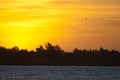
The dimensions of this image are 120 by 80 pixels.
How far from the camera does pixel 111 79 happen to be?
90812mm

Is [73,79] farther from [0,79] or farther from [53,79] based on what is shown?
[0,79]

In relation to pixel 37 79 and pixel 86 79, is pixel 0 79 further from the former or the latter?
pixel 86 79

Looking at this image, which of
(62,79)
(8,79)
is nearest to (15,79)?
(8,79)

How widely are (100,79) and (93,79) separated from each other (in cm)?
110

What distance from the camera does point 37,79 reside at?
86938 millimetres

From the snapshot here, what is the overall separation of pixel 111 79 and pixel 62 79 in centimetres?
758

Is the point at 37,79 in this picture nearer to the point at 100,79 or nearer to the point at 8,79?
the point at 8,79

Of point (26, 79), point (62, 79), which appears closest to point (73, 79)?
point (62, 79)

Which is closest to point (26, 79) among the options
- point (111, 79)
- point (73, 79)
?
point (73, 79)

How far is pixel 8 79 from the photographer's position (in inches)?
3408

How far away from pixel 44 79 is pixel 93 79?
7.27 meters

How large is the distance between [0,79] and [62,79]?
353 inches

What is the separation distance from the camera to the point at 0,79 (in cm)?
8581

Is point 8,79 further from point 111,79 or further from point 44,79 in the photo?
point 111,79
